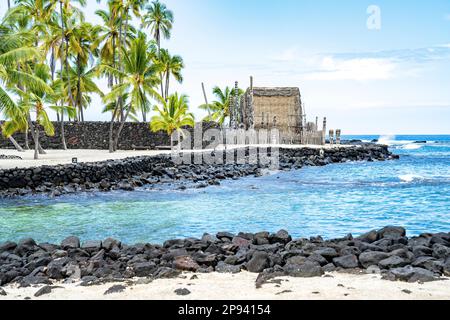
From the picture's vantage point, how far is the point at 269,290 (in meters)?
5.49

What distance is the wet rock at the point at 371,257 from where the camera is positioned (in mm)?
6574

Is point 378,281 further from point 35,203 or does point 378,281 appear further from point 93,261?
point 35,203

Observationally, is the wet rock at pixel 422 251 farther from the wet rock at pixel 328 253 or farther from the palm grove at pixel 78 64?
the palm grove at pixel 78 64

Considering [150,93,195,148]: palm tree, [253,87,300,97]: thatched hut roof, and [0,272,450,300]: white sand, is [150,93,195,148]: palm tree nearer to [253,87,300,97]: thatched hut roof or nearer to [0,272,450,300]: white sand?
[253,87,300,97]: thatched hut roof

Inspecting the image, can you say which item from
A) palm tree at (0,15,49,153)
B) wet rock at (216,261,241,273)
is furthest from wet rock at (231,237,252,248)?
palm tree at (0,15,49,153)

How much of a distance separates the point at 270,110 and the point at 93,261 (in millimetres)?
34066

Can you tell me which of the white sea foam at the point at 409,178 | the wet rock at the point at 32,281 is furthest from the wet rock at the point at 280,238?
the white sea foam at the point at 409,178

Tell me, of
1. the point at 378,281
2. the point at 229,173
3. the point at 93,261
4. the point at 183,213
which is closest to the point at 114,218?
the point at 183,213

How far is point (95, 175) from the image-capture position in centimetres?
1956

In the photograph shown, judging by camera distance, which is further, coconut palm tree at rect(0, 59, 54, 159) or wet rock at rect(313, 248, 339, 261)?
coconut palm tree at rect(0, 59, 54, 159)

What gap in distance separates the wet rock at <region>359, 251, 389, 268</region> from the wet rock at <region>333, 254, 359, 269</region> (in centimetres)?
8

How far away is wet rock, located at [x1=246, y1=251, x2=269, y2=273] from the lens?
6.55 m

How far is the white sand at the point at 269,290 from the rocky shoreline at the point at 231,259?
202mm

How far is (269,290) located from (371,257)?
174 cm
